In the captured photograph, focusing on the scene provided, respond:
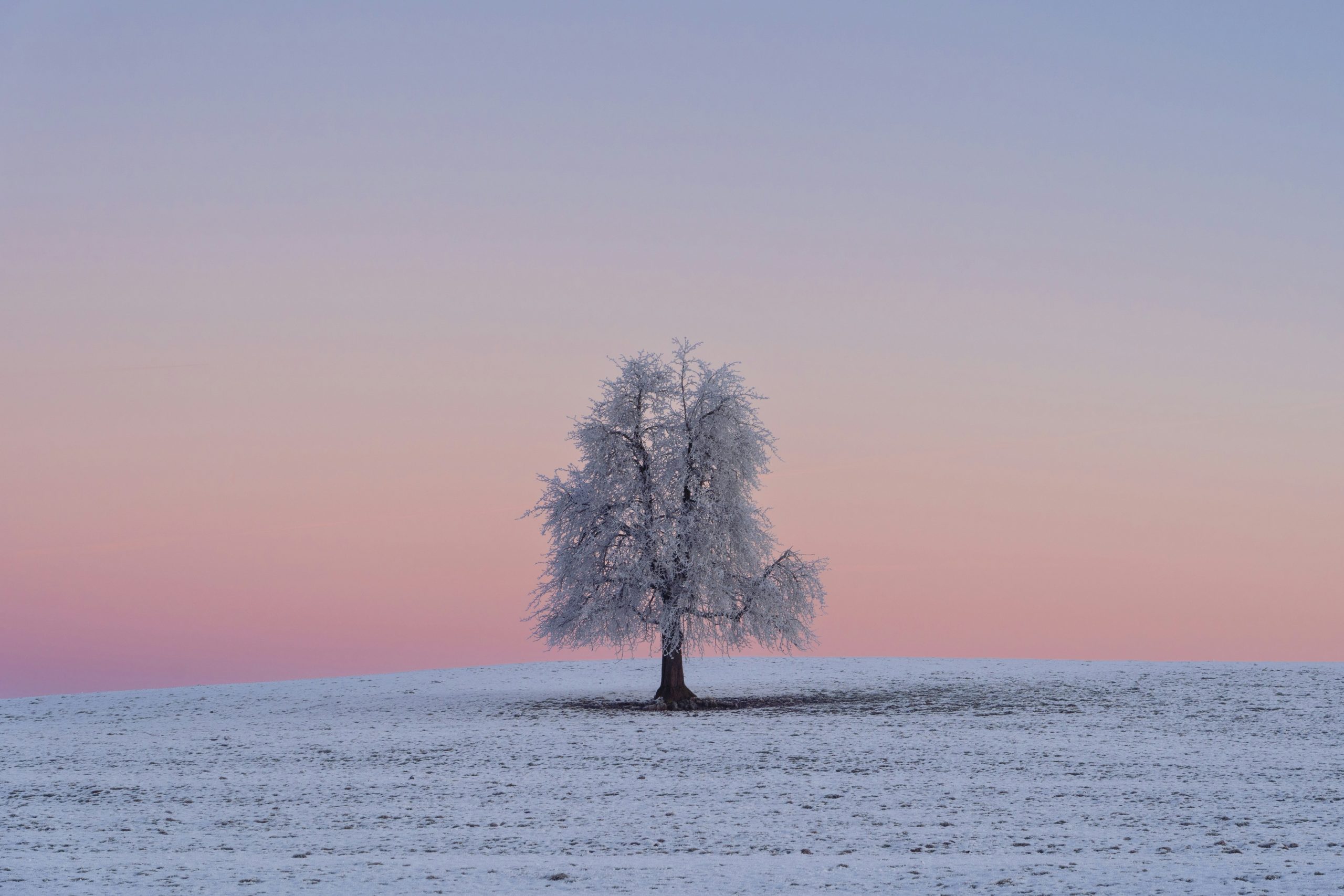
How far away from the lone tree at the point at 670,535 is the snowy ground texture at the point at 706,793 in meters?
2.28

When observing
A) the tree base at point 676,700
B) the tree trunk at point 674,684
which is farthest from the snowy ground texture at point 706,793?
the tree trunk at point 674,684

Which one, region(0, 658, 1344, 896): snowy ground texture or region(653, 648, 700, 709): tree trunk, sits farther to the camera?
region(653, 648, 700, 709): tree trunk

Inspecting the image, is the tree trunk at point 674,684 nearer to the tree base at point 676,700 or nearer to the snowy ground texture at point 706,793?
the tree base at point 676,700

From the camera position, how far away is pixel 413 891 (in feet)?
37.4

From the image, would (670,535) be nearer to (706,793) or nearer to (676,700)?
(676,700)

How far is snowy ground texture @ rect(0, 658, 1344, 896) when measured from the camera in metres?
12.1

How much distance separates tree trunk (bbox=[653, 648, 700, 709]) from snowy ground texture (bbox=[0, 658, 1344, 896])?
4.97ft

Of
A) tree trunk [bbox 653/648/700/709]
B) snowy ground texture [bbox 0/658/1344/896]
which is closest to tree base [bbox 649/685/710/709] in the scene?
tree trunk [bbox 653/648/700/709]

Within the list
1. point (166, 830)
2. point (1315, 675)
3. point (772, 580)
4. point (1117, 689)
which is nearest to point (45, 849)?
point (166, 830)

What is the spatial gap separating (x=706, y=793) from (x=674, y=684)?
13466mm

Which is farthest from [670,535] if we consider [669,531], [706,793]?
[706,793]

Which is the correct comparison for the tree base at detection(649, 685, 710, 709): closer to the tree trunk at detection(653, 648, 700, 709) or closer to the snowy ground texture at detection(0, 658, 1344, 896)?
the tree trunk at detection(653, 648, 700, 709)

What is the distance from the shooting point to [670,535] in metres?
30.5

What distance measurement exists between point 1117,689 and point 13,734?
29.3m
